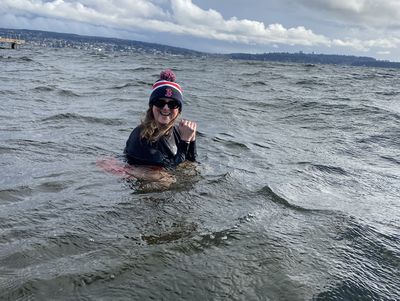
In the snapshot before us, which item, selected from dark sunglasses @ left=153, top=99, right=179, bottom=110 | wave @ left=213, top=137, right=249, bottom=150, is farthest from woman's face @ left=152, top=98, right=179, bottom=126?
wave @ left=213, top=137, right=249, bottom=150

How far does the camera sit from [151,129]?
19.2ft

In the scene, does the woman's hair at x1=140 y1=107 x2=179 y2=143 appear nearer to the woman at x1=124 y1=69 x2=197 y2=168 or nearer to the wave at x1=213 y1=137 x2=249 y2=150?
the woman at x1=124 y1=69 x2=197 y2=168

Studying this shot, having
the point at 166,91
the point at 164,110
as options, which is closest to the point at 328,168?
the point at 164,110

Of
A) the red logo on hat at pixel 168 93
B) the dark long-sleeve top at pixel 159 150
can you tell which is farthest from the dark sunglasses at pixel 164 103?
the dark long-sleeve top at pixel 159 150

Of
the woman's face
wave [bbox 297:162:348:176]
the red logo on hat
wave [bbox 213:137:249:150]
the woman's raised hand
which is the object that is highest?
the red logo on hat

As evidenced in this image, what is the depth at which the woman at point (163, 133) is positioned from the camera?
230 inches

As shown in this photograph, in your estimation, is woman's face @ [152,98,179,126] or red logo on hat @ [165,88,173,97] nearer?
red logo on hat @ [165,88,173,97]

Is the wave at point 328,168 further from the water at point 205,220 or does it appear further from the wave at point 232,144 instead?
the wave at point 232,144

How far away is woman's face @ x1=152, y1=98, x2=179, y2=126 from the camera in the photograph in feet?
19.2

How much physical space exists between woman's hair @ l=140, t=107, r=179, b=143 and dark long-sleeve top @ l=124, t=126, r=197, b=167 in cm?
9

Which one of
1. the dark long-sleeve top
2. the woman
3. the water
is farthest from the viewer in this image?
the dark long-sleeve top

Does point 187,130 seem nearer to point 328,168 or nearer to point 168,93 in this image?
point 168,93

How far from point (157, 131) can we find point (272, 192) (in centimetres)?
188

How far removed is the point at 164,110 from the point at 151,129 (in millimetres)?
341
